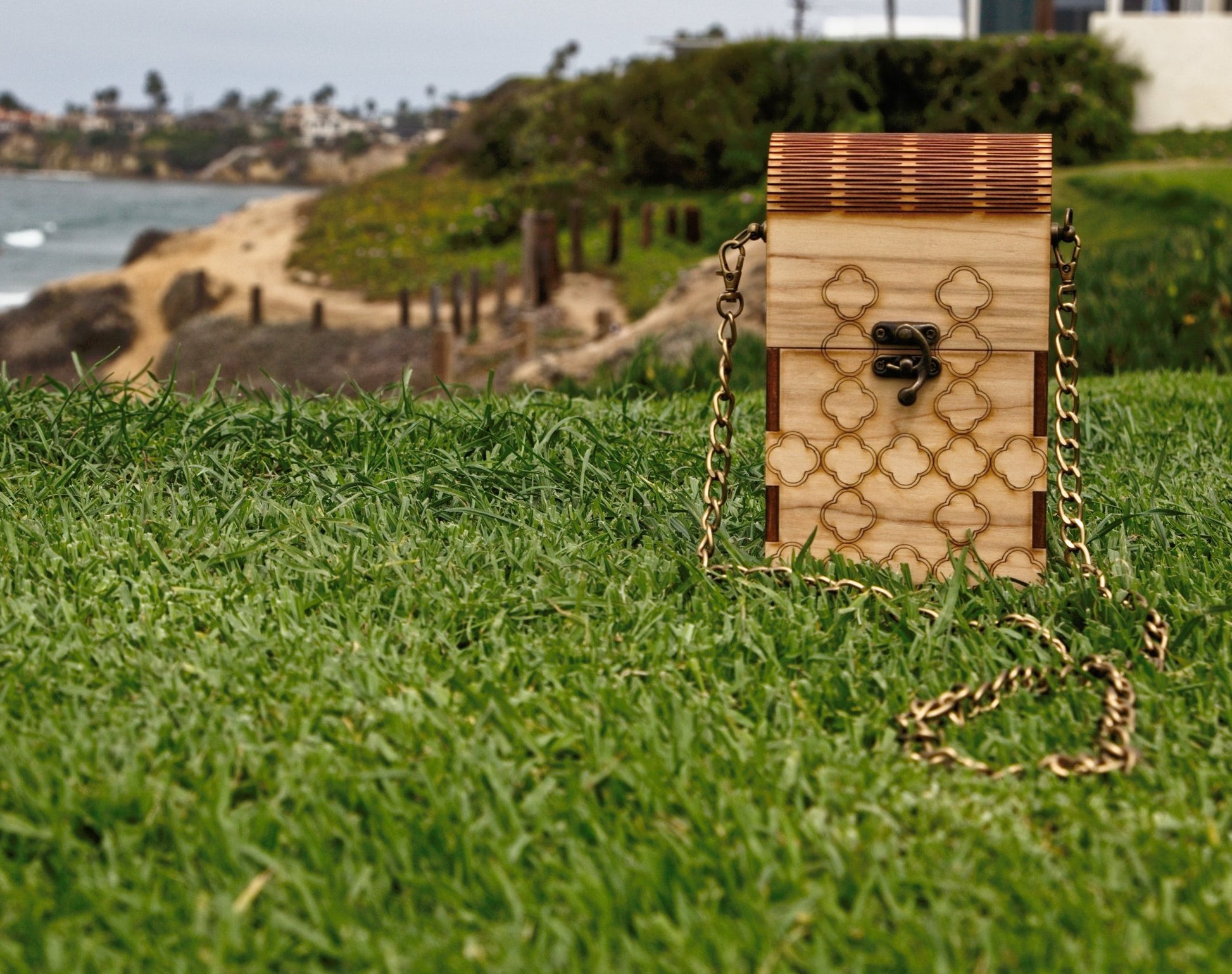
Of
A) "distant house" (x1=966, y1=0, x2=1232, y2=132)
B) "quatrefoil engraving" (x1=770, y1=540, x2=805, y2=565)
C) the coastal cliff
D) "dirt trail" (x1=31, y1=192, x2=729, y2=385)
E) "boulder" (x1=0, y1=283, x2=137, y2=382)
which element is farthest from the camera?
the coastal cliff

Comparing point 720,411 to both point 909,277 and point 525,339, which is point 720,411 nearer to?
point 909,277

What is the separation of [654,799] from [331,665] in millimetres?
752

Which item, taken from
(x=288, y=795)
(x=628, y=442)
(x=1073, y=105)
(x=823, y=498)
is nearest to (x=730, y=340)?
(x=823, y=498)

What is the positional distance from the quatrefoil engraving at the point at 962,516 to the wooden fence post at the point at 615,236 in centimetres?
1718

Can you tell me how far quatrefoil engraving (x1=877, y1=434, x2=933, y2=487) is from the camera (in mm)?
2994

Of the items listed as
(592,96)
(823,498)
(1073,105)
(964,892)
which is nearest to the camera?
(964,892)

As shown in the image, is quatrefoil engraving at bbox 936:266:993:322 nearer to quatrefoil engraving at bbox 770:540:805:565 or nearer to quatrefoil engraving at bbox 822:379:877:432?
quatrefoil engraving at bbox 822:379:877:432

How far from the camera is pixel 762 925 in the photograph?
1.80 m

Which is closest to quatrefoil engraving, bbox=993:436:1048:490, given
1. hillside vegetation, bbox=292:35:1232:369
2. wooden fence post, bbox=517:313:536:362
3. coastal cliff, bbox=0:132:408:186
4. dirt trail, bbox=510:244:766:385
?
dirt trail, bbox=510:244:766:385

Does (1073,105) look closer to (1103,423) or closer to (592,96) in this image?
(592,96)

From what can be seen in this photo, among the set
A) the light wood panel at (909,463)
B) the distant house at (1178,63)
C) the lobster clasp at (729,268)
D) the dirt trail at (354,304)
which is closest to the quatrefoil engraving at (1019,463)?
the light wood panel at (909,463)

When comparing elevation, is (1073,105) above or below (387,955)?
above

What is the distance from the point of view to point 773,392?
3.00 m

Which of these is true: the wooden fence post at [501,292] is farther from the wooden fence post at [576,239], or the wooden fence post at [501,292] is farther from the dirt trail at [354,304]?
the wooden fence post at [576,239]
